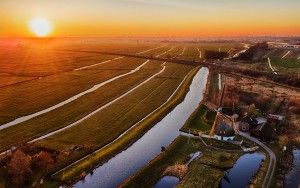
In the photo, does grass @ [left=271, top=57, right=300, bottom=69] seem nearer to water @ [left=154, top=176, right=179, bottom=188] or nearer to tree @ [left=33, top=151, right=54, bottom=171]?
water @ [left=154, top=176, right=179, bottom=188]

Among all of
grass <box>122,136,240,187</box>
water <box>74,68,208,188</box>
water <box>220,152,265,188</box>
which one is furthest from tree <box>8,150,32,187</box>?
water <box>220,152,265,188</box>

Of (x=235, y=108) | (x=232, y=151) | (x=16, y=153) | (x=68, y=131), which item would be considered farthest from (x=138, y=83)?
(x=16, y=153)

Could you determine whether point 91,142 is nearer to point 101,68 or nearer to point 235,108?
point 235,108

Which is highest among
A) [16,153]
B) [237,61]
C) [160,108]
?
[16,153]

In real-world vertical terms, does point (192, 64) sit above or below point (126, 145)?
below

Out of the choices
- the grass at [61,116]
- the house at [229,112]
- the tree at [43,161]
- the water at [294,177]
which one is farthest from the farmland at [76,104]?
the water at [294,177]
